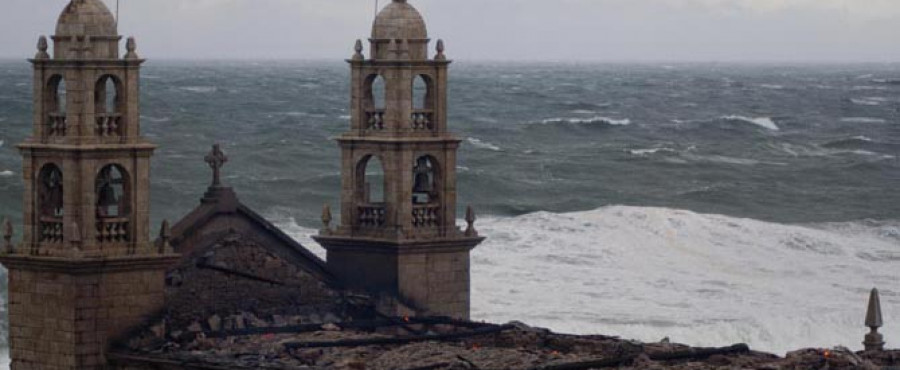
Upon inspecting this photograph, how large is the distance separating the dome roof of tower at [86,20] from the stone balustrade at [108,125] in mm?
1047

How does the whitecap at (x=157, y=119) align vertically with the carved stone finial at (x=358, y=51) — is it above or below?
below

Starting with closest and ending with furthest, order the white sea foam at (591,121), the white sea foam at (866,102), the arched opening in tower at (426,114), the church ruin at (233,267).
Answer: the church ruin at (233,267) → the arched opening in tower at (426,114) → the white sea foam at (591,121) → the white sea foam at (866,102)

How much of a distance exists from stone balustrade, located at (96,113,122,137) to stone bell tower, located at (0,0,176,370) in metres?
0.01

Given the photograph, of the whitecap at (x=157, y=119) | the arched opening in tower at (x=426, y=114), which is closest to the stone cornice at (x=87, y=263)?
the arched opening in tower at (x=426, y=114)

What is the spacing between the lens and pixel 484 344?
39.5 metres

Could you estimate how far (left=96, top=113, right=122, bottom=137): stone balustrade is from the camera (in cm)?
3856

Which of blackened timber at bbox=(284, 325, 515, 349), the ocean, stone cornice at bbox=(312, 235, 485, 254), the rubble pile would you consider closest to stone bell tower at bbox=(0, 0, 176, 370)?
the rubble pile

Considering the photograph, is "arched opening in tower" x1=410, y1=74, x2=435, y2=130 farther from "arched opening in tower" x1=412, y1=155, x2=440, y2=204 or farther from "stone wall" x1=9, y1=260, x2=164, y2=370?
"stone wall" x1=9, y1=260, x2=164, y2=370

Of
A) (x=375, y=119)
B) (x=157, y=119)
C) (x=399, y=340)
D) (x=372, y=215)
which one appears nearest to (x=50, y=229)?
(x=399, y=340)

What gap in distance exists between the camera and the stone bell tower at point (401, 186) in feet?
138

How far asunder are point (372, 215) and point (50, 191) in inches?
213

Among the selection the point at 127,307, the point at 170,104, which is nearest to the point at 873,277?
the point at 127,307

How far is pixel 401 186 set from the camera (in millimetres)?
42031

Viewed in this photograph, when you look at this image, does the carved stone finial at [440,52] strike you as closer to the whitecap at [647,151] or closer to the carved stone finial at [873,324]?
the carved stone finial at [873,324]
